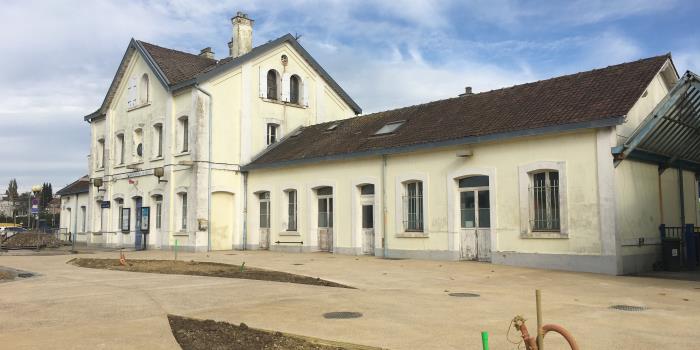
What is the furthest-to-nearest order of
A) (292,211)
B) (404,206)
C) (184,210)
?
(184,210)
(292,211)
(404,206)

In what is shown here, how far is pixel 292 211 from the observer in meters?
23.0

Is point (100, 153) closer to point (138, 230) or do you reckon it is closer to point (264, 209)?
point (138, 230)

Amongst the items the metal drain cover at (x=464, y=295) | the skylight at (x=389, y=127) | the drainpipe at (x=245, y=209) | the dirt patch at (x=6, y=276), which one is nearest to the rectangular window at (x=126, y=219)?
the drainpipe at (x=245, y=209)

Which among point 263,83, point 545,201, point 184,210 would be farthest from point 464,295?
point 263,83

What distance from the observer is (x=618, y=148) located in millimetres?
13641

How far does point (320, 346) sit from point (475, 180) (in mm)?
11546

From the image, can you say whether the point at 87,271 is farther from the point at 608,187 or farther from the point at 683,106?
the point at 683,106

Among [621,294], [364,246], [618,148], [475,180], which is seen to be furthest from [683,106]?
[364,246]

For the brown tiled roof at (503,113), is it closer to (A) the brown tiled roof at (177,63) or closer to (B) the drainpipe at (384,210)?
(B) the drainpipe at (384,210)

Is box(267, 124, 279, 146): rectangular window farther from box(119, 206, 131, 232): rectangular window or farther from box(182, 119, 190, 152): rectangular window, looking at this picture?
box(119, 206, 131, 232): rectangular window

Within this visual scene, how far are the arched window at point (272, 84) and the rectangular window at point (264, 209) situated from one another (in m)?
4.83

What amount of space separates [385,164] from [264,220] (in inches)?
283

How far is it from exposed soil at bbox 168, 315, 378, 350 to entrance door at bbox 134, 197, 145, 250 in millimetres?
19768

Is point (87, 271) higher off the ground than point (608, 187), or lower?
lower
